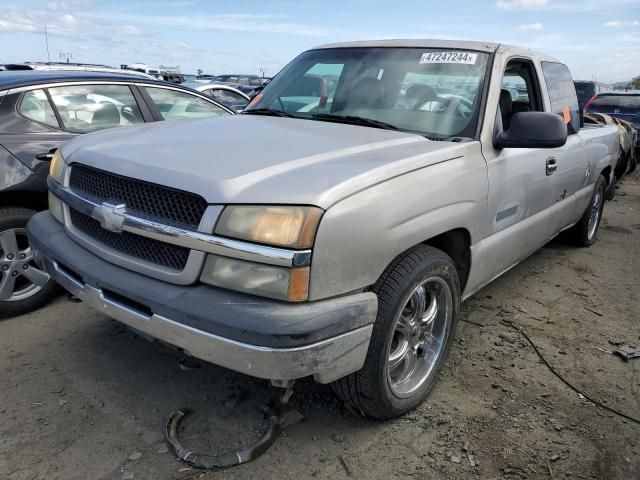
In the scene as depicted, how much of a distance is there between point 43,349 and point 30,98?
1774 millimetres

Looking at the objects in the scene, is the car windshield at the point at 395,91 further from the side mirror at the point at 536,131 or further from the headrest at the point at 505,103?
the headrest at the point at 505,103

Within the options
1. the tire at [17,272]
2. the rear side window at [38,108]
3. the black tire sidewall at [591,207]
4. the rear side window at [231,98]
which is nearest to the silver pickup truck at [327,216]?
the tire at [17,272]

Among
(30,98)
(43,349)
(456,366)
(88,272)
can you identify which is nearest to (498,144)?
(456,366)

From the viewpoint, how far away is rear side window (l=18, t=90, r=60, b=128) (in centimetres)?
371

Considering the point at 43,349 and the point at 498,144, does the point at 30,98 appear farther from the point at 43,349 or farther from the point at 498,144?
the point at 498,144

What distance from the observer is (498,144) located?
2988mm

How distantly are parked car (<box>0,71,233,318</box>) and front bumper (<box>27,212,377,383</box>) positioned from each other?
1.66 m

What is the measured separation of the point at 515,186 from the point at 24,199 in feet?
10.5

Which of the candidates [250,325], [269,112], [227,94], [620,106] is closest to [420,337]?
[250,325]

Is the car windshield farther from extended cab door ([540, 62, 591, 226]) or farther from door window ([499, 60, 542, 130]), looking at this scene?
extended cab door ([540, 62, 591, 226])

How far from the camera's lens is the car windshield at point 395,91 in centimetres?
303

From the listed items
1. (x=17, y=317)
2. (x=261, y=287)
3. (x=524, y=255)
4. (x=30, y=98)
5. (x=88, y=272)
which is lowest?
(x=17, y=317)

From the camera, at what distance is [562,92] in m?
4.30

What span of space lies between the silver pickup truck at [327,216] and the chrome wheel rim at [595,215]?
202 centimetres
